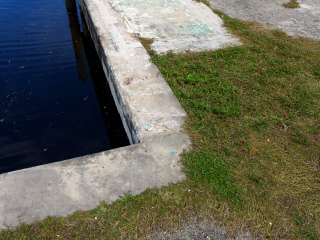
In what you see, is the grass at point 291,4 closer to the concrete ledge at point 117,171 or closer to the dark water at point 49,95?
the concrete ledge at point 117,171

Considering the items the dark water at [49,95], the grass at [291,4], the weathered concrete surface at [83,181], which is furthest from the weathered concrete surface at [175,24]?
the weathered concrete surface at [83,181]

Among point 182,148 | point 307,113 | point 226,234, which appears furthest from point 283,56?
Answer: point 226,234

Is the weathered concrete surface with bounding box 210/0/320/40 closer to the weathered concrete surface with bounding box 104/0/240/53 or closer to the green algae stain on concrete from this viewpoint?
the weathered concrete surface with bounding box 104/0/240/53

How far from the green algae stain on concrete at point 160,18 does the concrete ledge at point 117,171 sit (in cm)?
238

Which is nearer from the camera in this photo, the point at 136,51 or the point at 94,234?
the point at 94,234

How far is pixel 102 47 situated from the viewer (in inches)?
207

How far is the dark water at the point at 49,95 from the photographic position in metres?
4.34

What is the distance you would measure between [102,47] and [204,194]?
379 cm

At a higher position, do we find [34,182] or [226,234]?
[34,182]

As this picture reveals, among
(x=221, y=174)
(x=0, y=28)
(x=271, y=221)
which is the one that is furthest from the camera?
(x=0, y=28)

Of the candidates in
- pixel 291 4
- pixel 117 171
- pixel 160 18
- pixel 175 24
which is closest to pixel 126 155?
pixel 117 171

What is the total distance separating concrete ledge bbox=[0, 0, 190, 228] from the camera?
2.64 metres

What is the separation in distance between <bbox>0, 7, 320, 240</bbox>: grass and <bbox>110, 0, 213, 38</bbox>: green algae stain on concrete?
1119 millimetres

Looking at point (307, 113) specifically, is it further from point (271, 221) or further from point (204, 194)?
point (204, 194)
